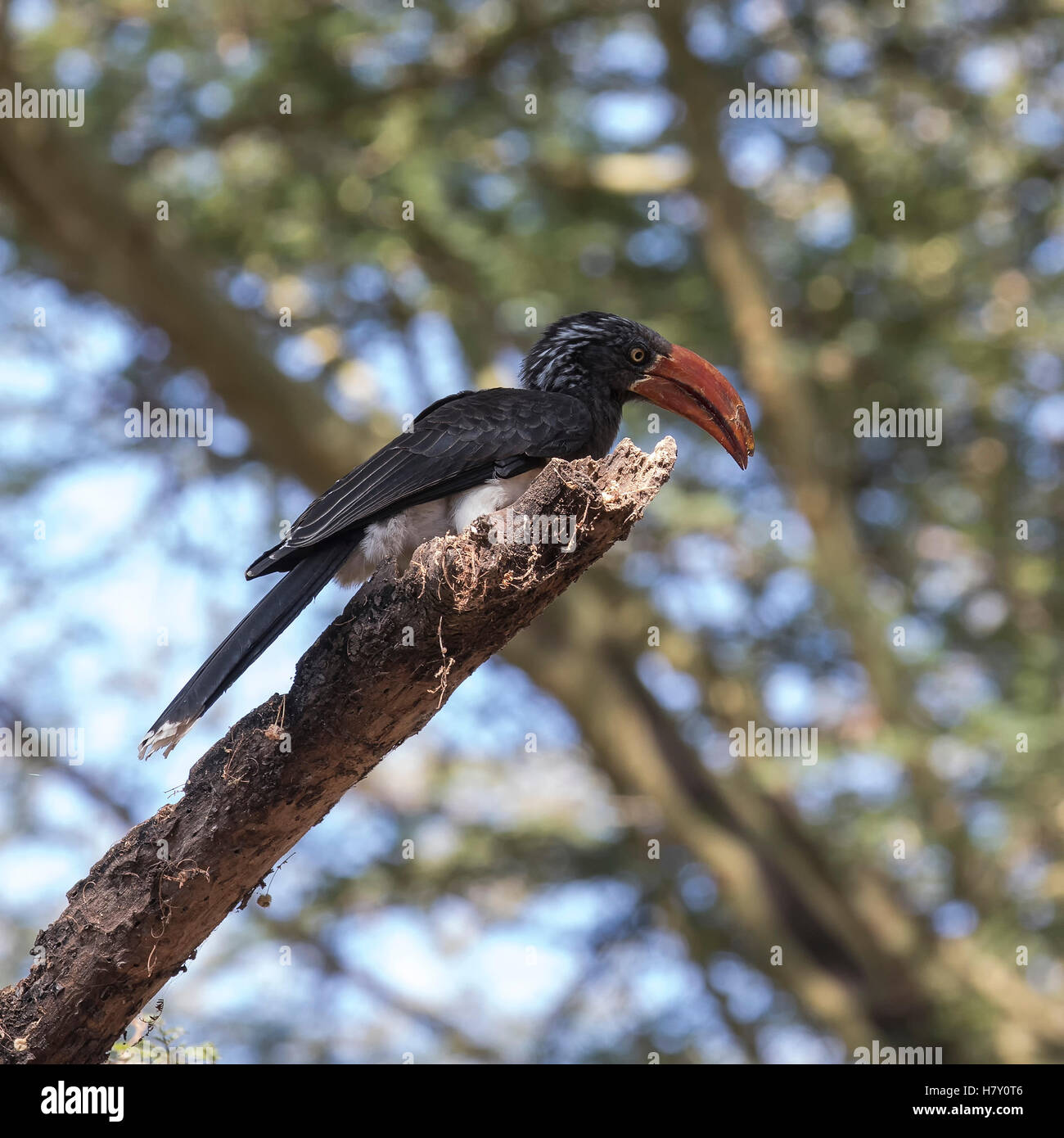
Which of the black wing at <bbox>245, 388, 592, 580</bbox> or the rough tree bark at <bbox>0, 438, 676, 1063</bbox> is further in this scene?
the black wing at <bbox>245, 388, 592, 580</bbox>

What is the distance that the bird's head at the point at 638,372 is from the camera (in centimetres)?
511

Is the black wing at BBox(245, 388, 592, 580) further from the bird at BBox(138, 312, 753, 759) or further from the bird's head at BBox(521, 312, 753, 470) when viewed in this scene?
the bird's head at BBox(521, 312, 753, 470)

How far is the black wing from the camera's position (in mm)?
4266

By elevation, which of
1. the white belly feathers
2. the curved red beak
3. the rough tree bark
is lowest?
the rough tree bark

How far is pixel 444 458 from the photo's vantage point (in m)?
4.53

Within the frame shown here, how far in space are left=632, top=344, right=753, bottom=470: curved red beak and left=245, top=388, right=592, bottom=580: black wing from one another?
47 centimetres

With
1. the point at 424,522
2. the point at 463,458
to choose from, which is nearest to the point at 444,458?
the point at 463,458

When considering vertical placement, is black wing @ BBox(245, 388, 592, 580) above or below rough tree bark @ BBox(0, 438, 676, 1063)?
above

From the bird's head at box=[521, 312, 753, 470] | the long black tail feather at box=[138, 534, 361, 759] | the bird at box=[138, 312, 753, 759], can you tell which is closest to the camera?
the long black tail feather at box=[138, 534, 361, 759]

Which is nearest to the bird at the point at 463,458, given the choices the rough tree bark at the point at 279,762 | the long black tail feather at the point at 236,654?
the long black tail feather at the point at 236,654

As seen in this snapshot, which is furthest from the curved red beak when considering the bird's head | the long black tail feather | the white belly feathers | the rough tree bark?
the long black tail feather

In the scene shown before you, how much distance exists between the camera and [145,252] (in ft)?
25.4

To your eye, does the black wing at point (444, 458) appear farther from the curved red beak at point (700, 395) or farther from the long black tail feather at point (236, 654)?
the curved red beak at point (700, 395)
